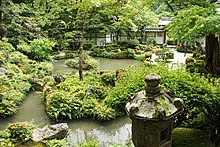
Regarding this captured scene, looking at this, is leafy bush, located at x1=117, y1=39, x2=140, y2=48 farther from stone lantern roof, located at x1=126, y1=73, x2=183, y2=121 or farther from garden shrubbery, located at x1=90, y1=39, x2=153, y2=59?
stone lantern roof, located at x1=126, y1=73, x2=183, y2=121

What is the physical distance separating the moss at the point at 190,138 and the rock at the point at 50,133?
3.34m

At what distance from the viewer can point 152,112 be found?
3.13 m

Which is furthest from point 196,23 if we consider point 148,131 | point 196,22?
point 148,131

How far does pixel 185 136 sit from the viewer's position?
5.28 meters

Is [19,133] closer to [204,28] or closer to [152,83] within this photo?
[152,83]

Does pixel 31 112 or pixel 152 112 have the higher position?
pixel 152 112

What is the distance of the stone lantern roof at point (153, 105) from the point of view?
3125mm

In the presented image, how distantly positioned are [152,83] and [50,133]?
473 cm

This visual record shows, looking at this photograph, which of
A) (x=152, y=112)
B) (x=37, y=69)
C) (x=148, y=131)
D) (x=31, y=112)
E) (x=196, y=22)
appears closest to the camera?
(x=152, y=112)

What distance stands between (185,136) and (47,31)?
16.2 metres

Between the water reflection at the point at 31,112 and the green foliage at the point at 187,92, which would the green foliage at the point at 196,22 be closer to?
the green foliage at the point at 187,92

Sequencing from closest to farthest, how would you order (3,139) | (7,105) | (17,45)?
1. (3,139)
2. (7,105)
3. (17,45)

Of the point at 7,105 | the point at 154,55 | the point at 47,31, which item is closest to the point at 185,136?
the point at 7,105

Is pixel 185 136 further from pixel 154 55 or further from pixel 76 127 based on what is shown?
pixel 154 55
